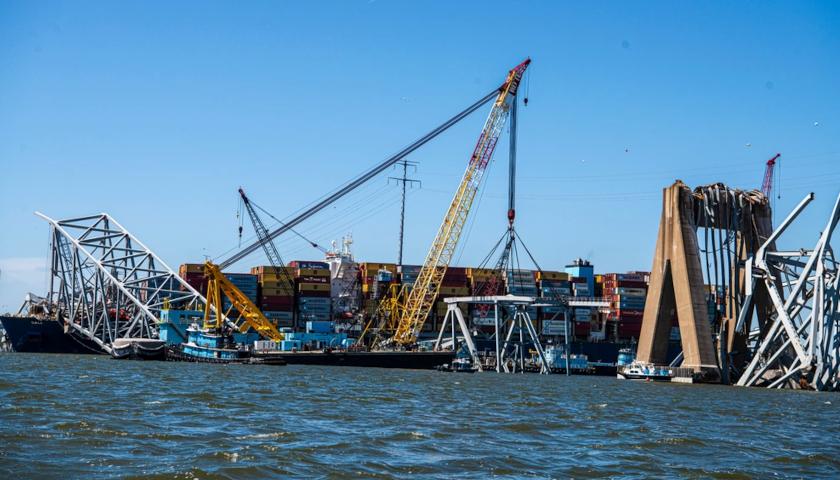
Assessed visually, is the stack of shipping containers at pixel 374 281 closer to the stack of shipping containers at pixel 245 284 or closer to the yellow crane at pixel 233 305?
the stack of shipping containers at pixel 245 284

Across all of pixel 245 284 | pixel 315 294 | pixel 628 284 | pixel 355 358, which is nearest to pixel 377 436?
pixel 355 358

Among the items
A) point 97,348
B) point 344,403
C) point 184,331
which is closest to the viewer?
point 344,403

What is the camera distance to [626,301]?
16100 centimetres

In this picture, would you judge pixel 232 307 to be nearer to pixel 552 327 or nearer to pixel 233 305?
pixel 233 305

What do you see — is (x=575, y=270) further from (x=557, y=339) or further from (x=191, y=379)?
(x=191, y=379)

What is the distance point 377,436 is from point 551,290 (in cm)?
12771

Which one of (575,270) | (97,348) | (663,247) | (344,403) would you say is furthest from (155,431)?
(575,270)

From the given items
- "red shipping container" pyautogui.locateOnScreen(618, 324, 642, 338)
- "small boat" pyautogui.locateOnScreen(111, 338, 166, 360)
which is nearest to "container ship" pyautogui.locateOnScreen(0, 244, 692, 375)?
"red shipping container" pyautogui.locateOnScreen(618, 324, 642, 338)

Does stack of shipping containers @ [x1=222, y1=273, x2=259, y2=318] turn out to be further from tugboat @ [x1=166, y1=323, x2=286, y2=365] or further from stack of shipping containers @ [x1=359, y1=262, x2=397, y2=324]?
tugboat @ [x1=166, y1=323, x2=286, y2=365]

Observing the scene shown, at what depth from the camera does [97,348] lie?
131 m

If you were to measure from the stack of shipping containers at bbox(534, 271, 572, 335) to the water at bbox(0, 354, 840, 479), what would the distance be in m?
105

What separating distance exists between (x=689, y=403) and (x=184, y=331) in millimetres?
74134

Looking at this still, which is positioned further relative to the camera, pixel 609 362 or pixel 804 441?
pixel 609 362

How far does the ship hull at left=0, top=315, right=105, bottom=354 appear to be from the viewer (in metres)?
127
